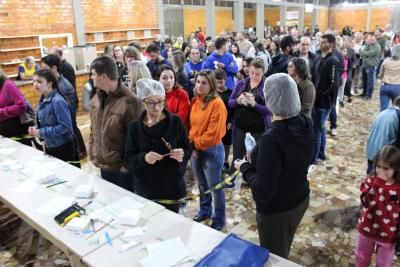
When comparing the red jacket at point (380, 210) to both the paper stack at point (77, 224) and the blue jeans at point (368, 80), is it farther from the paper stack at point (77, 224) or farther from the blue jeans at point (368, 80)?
the blue jeans at point (368, 80)

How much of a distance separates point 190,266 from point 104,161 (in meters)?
1.36

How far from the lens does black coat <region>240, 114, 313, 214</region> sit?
71.8 inches

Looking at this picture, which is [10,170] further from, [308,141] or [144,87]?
[308,141]

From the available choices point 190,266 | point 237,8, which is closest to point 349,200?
point 190,266

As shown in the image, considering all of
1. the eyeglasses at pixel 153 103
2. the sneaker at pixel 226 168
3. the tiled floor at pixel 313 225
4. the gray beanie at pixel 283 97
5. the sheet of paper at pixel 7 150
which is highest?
the gray beanie at pixel 283 97

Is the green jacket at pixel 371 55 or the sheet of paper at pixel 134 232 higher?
the green jacket at pixel 371 55

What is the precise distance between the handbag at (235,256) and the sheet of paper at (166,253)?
6.1 inches

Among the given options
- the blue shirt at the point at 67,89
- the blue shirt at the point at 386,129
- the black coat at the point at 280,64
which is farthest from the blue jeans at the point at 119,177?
the black coat at the point at 280,64

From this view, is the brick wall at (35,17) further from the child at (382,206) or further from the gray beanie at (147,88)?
the child at (382,206)

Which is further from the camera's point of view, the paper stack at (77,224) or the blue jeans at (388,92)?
the blue jeans at (388,92)

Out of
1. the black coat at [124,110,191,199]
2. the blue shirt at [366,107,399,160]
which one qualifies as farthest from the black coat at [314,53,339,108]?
the black coat at [124,110,191,199]

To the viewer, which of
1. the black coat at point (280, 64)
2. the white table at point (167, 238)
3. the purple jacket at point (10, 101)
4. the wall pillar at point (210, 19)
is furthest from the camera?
the wall pillar at point (210, 19)

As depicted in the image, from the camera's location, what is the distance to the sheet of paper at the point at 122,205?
90.6 inches

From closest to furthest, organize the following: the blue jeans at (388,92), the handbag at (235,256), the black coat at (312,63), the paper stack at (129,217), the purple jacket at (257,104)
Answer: the handbag at (235,256)
the paper stack at (129,217)
the purple jacket at (257,104)
the black coat at (312,63)
the blue jeans at (388,92)
